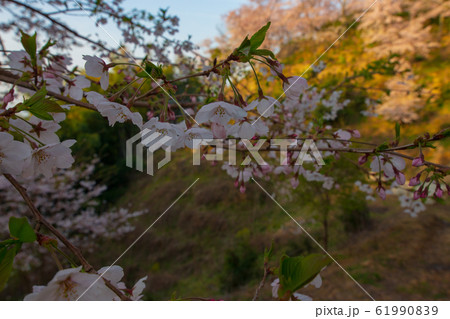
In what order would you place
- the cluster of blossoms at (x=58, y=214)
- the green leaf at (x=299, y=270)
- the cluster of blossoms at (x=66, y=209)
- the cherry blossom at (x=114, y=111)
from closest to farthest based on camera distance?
1. the green leaf at (x=299, y=270)
2. the cherry blossom at (x=114, y=111)
3. the cluster of blossoms at (x=58, y=214)
4. the cluster of blossoms at (x=66, y=209)

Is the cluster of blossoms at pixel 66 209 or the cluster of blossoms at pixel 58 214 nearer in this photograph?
the cluster of blossoms at pixel 58 214

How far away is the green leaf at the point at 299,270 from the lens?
32 centimetres

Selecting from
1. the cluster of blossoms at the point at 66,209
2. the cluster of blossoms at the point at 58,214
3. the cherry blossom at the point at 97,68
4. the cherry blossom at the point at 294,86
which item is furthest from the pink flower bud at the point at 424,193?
the cluster of blossoms at the point at 66,209

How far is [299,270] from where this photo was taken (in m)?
0.34

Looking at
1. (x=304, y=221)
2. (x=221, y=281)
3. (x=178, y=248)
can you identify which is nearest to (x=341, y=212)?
(x=304, y=221)

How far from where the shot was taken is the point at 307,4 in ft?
31.1

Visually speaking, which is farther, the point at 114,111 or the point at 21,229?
the point at 114,111

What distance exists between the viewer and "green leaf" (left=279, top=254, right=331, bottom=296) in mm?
319

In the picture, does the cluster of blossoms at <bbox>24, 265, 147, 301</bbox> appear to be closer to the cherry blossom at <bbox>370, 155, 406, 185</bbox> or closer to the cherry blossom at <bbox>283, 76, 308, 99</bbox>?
the cherry blossom at <bbox>283, 76, 308, 99</bbox>

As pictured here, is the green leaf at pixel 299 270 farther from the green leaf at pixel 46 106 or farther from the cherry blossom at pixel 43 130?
the cherry blossom at pixel 43 130

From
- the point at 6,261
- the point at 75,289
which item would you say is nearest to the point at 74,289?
the point at 75,289

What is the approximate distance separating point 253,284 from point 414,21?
8361mm

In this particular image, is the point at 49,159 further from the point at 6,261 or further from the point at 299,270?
the point at 299,270

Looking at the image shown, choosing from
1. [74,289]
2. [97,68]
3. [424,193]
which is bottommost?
[74,289]
